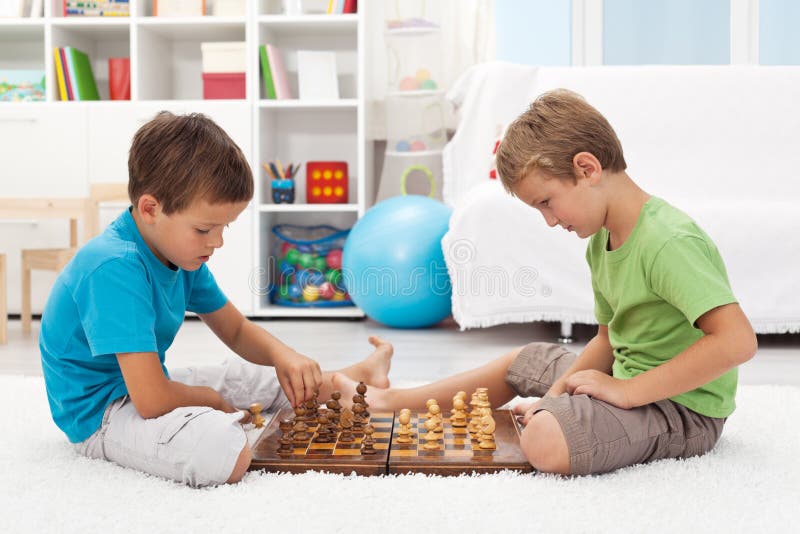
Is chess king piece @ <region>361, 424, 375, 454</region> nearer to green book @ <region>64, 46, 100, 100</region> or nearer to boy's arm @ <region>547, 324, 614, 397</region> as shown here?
boy's arm @ <region>547, 324, 614, 397</region>

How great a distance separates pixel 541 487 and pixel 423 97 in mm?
2497

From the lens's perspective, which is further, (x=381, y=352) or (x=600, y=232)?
(x=381, y=352)

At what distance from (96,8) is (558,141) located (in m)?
2.65

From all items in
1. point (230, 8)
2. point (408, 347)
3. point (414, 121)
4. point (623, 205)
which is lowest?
point (408, 347)

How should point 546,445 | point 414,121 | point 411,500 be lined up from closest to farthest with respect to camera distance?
point 411,500 < point 546,445 < point 414,121

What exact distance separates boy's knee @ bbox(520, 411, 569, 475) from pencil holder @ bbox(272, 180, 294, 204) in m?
2.26

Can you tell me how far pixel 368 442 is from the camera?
1.17 m

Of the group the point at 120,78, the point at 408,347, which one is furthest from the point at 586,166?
the point at 120,78

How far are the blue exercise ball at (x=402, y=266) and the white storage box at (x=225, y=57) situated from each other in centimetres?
88

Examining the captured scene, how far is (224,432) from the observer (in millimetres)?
1093

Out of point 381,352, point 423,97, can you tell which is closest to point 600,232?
point 381,352

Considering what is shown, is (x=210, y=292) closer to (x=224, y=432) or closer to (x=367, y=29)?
(x=224, y=432)

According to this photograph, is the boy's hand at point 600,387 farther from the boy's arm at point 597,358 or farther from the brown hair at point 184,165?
the brown hair at point 184,165

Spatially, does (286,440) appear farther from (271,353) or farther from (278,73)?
(278,73)
